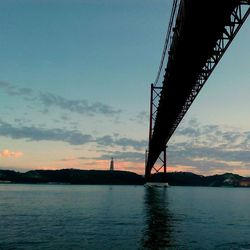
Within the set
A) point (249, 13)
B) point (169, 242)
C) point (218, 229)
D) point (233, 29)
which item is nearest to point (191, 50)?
point (233, 29)

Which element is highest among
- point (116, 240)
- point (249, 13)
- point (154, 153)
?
point (154, 153)

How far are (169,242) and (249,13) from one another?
12.1 meters

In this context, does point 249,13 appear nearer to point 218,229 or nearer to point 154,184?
point 218,229

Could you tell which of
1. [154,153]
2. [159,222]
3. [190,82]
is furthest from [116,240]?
[154,153]

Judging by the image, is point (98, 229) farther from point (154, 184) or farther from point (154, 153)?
point (154, 184)

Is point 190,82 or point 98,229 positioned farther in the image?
point 190,82

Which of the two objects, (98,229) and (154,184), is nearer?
(98,229)

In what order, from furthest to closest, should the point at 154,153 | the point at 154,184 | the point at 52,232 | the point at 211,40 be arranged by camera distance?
1. the point at 154,184
2. the point at 154,153
3. the point at 52,232
4. the point at 211,40

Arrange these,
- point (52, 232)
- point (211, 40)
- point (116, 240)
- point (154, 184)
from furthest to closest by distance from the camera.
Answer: point (154, 184) → point (52, 232) → point (116, 240) → point (211, 40)

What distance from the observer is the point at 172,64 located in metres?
25.8

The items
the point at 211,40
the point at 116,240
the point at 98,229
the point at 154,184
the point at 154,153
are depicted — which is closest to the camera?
the point at 211,40

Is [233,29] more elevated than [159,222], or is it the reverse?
[233,29]

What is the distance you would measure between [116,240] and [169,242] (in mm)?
2853

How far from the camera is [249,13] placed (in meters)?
16.5
